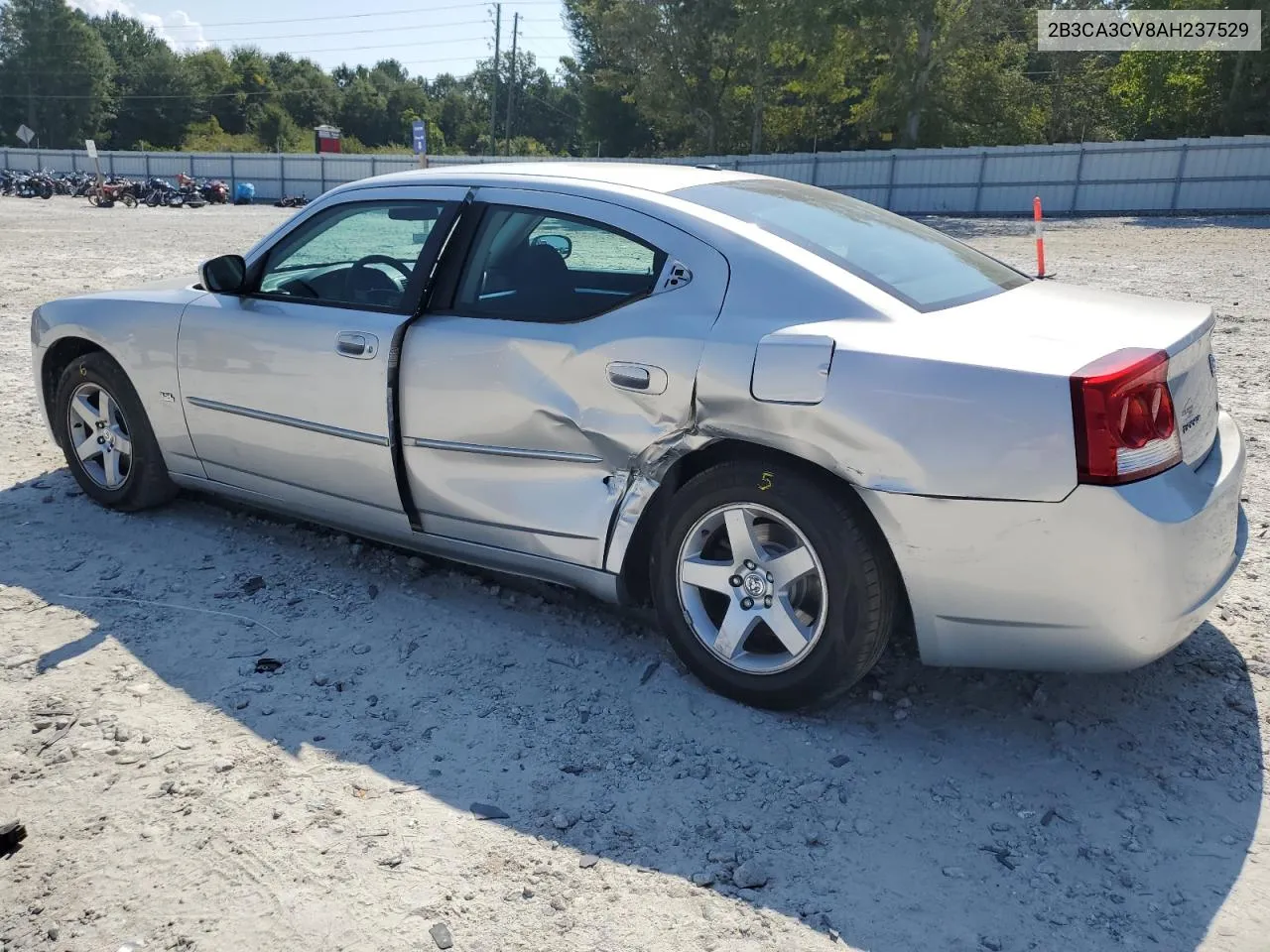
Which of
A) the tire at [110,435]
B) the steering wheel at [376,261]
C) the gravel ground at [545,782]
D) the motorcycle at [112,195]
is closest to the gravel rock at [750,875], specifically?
the gravel ground at [545,782]

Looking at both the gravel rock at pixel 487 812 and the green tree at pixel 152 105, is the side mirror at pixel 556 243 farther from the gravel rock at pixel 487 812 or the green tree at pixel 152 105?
the green tree at pixel 152 105

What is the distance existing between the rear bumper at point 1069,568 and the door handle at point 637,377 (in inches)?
28.2

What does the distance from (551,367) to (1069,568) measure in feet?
5.45

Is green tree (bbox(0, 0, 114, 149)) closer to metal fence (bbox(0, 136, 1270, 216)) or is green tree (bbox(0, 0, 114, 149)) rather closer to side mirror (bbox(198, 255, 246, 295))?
metal fence (bbox(0, 136, 1270, 216))

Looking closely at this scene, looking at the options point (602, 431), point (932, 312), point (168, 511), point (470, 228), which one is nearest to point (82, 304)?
point (168, 511)

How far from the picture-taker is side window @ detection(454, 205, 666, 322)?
334 centimetres

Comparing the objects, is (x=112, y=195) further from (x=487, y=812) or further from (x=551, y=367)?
(x=487, y=812)

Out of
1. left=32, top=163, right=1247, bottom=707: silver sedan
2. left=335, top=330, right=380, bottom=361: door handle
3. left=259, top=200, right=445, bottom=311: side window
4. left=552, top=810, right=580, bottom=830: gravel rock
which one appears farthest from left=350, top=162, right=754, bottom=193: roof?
left=552, top=810, right=580, bottom=830: gravel rock

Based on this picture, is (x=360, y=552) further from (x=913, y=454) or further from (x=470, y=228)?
(x=913, y=454)

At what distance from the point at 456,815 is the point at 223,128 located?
334 ft

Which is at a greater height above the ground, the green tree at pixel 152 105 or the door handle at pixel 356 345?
the green tree at pixel 152 105

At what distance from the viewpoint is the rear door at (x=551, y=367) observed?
311 cm

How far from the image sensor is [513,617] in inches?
148

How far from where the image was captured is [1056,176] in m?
29.9
